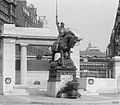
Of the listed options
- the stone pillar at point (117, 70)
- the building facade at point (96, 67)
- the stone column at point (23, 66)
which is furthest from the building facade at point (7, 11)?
the stone pillar at point (117, 70)

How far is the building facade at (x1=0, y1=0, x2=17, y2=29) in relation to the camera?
71450 mm

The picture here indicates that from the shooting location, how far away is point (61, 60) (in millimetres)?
25578

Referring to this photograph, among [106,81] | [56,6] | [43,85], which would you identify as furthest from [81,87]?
[56,6]

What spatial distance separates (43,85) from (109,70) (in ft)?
22.1

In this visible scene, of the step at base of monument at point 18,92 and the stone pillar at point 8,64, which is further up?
the stone pillar at point 8,64

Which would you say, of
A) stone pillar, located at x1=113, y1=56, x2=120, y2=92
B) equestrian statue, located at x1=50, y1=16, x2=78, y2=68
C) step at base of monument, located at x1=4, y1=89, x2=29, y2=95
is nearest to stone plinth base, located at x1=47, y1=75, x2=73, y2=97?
equestrian statue, located at x1=50, y1=16, x2=78, y2=68

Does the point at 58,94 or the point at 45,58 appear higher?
the point at 45,58

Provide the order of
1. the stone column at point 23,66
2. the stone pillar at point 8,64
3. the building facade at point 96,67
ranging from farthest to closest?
the building facade at point 96,67
the stone column at point 23,66
the stone pillar at point 8,64

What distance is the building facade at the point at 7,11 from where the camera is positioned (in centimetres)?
7145

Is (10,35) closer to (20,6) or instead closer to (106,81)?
(106,81)

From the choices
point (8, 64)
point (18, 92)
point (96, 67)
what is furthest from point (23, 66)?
point (96, 67)

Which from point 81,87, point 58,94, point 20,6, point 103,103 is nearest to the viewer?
point 103,103

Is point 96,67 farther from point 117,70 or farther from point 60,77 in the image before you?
point 60,77

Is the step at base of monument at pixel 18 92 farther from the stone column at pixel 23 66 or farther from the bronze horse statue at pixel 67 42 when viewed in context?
the stone column at pixel 23 66
